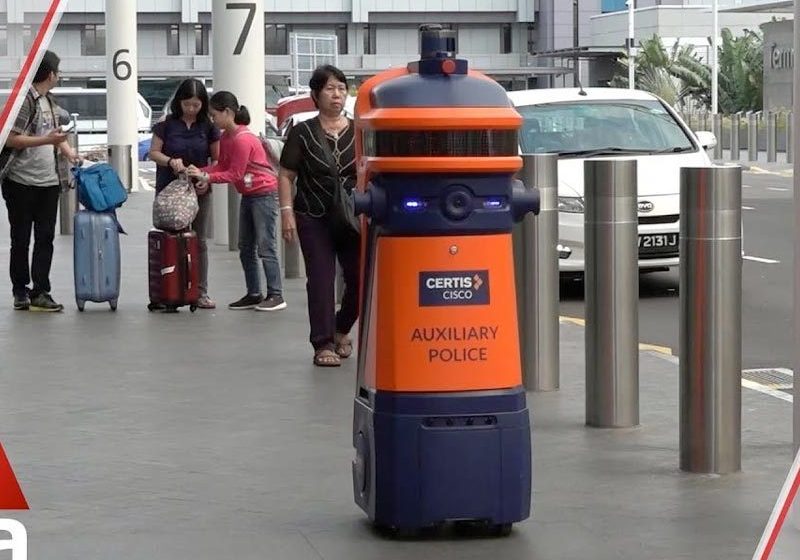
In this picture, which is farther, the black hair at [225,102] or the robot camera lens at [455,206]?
the black hair at [225,102]

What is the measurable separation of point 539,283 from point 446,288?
3.35 metres

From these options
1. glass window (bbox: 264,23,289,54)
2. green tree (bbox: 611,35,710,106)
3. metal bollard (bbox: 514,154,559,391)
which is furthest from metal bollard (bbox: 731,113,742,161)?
glass window (bbox: 264,23,289,54)

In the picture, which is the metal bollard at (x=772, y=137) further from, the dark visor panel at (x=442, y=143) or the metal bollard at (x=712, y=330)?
the dark visor panel at (x=442, y=143)

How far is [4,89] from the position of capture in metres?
3.46

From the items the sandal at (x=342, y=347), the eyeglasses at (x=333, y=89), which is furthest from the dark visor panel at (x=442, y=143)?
the sandal at (x=342, y=347)

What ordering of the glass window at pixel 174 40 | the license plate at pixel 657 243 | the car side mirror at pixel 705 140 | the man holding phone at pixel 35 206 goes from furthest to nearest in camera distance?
the glass window at pixel 174 40, the car side mirror at pixel 705 140, the license plate at pixel 657 243, the man holding phone at pixel 35 206

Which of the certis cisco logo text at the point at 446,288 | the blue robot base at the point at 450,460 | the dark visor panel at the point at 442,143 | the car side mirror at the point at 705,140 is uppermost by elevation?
the dark visor panel at the point at 442,143

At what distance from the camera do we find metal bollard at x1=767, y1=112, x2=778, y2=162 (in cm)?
4672

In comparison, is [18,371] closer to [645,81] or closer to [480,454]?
[480,454]

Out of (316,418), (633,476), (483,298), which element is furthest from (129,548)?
(316,418)

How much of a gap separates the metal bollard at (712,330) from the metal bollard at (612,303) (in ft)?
3.08

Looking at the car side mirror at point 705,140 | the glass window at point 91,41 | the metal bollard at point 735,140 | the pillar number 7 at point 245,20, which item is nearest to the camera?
the car side mirror at point 705,140

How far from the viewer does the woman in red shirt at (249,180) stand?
13320 mm

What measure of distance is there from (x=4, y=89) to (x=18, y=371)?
710 cm
